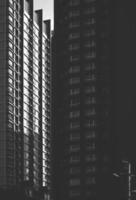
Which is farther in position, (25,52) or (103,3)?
(25,52)

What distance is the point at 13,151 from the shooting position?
471ft

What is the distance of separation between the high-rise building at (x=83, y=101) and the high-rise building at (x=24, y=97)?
23803 millimetres

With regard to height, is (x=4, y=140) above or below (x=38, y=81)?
below

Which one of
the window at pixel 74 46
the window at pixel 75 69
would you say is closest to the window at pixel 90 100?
the window at pixel 75 69

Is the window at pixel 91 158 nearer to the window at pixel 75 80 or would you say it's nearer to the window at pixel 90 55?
the window at pixel 75 80

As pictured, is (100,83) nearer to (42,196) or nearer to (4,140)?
(4,140)

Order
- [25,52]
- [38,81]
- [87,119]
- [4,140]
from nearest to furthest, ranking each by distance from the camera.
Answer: [87,119]
[4,140]
[25,52]
[38,81]

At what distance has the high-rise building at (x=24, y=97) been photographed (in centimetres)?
14400

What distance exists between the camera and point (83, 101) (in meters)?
121

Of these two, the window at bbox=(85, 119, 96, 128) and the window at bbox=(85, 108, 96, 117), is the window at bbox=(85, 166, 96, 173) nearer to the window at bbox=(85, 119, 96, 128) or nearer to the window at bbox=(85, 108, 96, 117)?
the window at bbox=(85, 119, 96, 128)

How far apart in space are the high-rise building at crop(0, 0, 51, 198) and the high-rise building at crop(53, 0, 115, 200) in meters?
23.8

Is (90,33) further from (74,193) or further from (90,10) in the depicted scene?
(74,193)

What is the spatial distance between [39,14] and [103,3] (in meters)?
52.3

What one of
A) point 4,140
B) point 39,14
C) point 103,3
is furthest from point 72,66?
point 39,14
